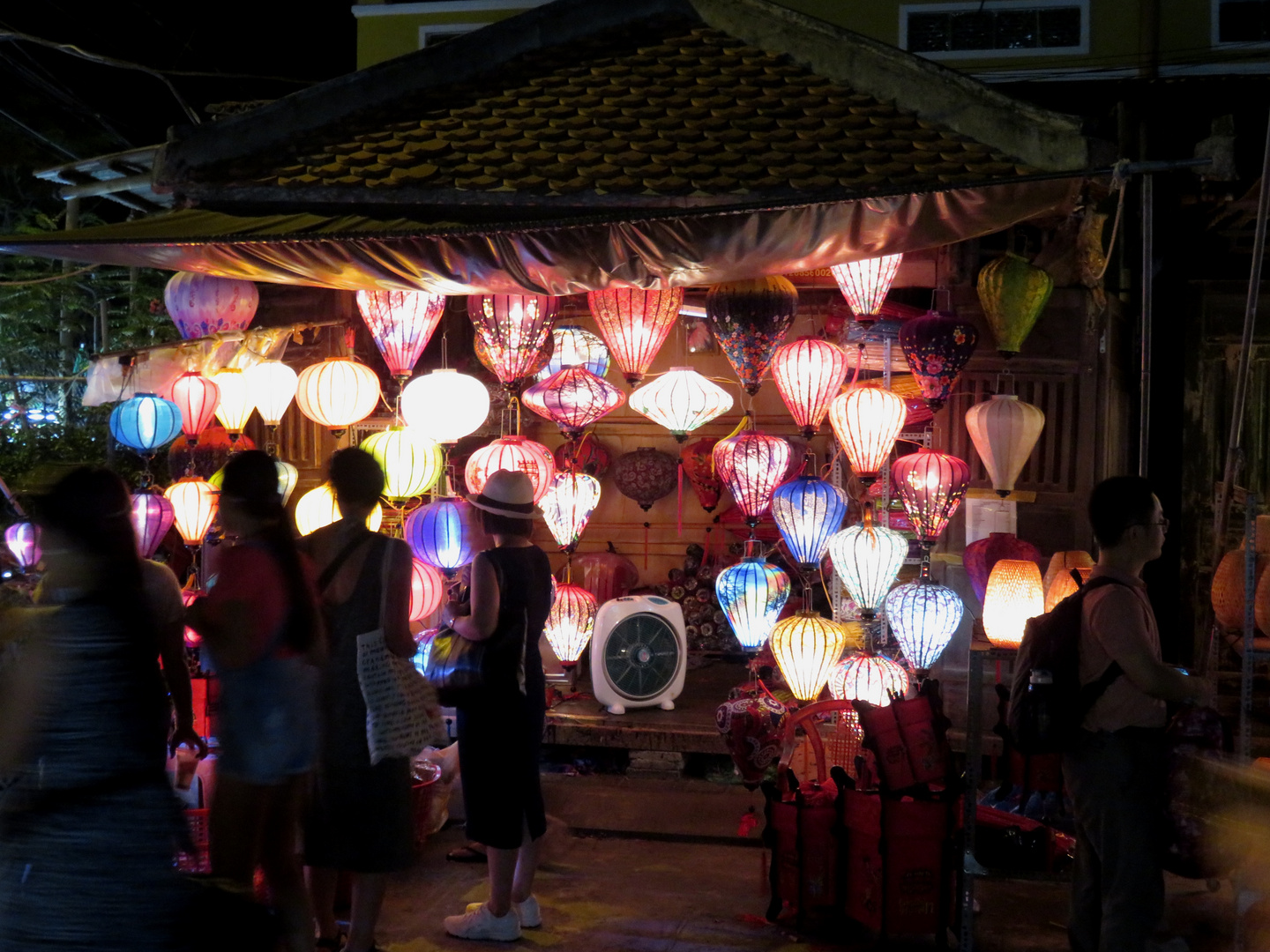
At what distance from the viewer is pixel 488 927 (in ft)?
17.3

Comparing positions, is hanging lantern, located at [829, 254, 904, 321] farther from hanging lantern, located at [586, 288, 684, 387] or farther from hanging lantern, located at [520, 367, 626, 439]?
hanging lantern, located at [520, 367, 626, 439]

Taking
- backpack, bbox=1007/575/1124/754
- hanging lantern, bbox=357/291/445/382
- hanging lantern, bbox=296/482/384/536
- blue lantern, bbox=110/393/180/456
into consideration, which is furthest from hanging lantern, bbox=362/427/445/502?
backpack, bbox=1007/575/1124/754

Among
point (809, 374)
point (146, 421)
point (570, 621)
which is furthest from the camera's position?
point (570, 621)

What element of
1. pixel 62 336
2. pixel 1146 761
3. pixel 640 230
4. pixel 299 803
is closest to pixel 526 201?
pixel 640 230

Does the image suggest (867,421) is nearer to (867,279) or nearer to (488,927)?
(867,279)

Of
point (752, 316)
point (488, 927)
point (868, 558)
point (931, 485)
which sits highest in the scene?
point (752, 316)

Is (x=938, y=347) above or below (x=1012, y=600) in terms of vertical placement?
above

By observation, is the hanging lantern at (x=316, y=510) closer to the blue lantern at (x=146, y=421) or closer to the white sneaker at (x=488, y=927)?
the blue lantern at (x=146, y=421)

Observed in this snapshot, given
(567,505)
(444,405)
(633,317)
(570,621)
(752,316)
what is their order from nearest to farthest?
1. (752,316)
2. (633,317)
3. (444,405)
4. (567,505)
5. (570,621)

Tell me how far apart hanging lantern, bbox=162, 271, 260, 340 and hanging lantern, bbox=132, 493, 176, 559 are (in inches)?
46.9

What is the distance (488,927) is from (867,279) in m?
3.94

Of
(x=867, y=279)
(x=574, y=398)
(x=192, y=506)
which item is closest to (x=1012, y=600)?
(x=867, y=279)

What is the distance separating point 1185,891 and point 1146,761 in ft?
6.91

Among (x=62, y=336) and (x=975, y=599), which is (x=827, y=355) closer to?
(x=975, y=599)
